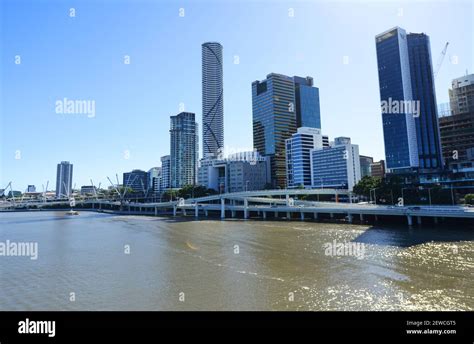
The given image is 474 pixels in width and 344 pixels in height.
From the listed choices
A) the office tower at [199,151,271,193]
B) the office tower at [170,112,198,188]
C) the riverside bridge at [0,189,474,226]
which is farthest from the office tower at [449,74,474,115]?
the office tower at [170,112,198,188]

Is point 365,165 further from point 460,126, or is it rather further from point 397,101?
point 460,126

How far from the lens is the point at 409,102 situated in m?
86.2

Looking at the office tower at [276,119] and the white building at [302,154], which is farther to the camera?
the office tower at [276,119]

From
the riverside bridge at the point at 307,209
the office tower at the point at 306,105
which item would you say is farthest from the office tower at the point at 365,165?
the riverside bridge at the point at 307,209

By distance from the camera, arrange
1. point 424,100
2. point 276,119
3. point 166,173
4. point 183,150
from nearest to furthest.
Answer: point 424,100 → point 276,119 → point 183,150 → point 166,173

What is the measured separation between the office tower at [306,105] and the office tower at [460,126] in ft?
195

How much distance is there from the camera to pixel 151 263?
21.8m

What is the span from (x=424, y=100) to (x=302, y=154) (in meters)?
39.7

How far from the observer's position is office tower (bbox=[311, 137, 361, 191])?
9644 centimetres

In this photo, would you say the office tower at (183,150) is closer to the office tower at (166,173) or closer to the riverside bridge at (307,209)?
the office tower at (166,173)

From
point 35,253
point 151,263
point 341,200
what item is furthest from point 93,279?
point 341,200

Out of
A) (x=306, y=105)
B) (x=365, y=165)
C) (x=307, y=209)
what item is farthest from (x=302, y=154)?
(x=307, y=209)

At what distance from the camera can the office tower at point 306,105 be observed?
138500mm
